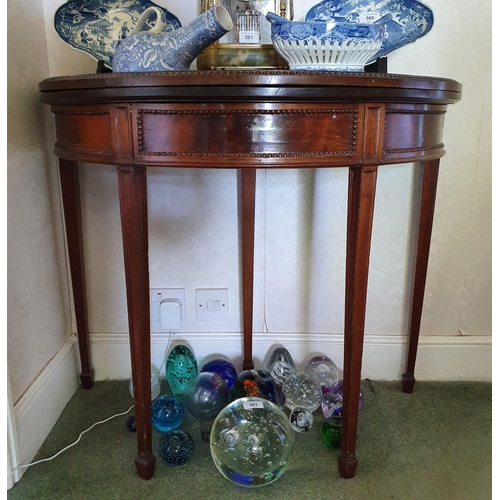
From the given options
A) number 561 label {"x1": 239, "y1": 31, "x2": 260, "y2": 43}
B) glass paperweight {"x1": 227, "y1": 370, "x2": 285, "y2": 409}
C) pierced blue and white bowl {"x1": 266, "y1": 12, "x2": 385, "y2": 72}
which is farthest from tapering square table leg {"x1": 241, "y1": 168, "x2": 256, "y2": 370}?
pierced blue and white bowl {"x1": 266, "y1": 12, "x2": 385, "y2": 72}

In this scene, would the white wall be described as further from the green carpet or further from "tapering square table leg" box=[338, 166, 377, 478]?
"tapering square table leg" box=[338, 166, 377, 478]

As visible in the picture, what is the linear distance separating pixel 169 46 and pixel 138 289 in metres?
0.42

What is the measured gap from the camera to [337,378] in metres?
1.28

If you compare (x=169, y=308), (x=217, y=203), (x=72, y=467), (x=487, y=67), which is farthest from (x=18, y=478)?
(x=487, y=67)

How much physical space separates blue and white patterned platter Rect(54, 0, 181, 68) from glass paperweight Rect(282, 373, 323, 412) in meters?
0.86

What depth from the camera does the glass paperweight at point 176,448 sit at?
1.00 m

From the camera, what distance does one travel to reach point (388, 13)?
43.2 inches

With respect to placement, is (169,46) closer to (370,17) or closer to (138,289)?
(138,289)

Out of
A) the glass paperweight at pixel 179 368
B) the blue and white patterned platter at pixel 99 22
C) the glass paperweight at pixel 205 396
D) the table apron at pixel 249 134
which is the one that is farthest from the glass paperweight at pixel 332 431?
the blue and white patterned platter at pixel 99 22

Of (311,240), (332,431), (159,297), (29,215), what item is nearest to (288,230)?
(311,240)

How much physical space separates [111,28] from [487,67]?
876mm

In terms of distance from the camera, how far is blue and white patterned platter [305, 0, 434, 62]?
43.3 inches

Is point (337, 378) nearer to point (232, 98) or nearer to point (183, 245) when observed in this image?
point (183, 245)

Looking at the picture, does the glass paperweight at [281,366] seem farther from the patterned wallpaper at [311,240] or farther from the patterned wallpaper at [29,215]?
the patterned wallpaper at [29,215]
